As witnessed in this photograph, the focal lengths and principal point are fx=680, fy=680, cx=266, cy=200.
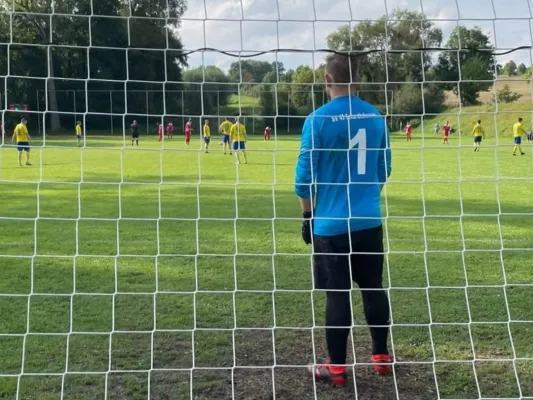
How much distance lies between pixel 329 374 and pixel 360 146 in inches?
51.5

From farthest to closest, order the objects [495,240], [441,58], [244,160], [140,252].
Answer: [244,160] → [495,240] → [140,252] → [441,58]

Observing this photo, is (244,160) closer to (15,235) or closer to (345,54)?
(15,235)

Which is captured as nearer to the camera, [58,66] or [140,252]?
[58,66]

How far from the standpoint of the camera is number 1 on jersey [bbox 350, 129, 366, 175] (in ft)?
12.3

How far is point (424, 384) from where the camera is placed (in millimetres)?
3889

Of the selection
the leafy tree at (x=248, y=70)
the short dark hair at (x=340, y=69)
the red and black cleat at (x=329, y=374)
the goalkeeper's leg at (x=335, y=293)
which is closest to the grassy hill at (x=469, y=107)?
the leafy tree at (x=248, y=70)

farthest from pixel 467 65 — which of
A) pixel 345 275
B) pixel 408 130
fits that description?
pixel 345 275

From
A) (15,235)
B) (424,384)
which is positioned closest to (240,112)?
(424,384)

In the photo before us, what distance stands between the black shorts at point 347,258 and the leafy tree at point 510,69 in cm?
137

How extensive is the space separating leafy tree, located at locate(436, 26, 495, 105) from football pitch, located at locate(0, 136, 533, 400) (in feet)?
→ 1.57

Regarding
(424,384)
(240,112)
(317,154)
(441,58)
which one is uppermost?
(441,58)

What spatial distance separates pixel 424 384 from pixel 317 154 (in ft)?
4.77

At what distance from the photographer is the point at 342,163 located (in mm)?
3758

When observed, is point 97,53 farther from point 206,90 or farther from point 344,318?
point 344,318
